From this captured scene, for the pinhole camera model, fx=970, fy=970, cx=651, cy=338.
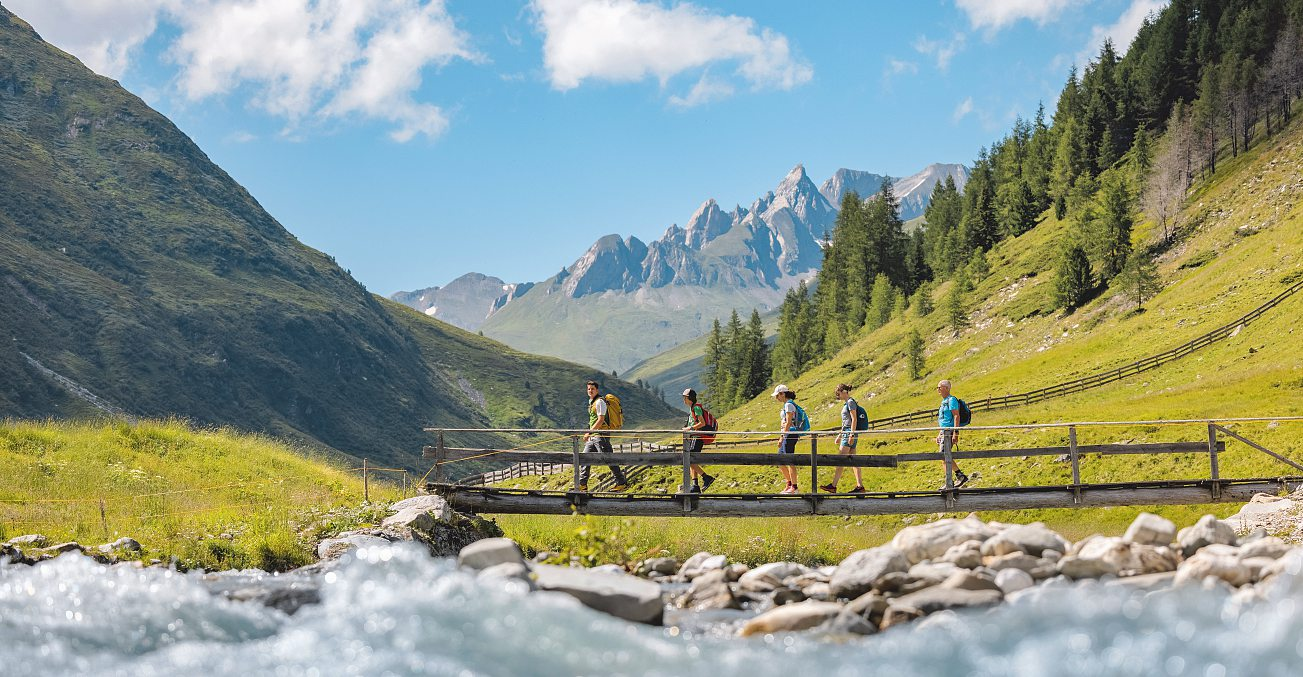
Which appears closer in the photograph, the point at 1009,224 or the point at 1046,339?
the point at 1046,339

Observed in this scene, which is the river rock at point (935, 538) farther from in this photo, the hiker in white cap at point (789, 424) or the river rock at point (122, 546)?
the river rock at point (122, 546)

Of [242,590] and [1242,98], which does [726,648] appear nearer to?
[242,590]

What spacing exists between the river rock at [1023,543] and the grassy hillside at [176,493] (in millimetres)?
11630

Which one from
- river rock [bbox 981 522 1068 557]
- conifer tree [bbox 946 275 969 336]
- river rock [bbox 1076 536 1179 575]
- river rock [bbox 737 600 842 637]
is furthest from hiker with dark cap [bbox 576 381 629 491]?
conifer tree [bbox 946 275 969 336]

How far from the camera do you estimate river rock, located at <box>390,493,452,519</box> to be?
19625mm

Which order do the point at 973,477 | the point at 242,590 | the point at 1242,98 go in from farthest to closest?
the point at 1242,98
the point at 973,477
the point at 242,590

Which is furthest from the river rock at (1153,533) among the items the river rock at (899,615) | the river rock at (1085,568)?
the river rock at (899,615)

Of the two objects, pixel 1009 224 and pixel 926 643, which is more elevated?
pixel 1009 224

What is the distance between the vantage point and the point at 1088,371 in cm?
7012

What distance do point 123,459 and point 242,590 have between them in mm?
12765

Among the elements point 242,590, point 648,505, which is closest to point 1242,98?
point 648,505

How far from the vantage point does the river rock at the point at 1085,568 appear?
1358 cm

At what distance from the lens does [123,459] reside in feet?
82.2

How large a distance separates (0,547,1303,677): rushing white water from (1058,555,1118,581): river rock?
54 cm
